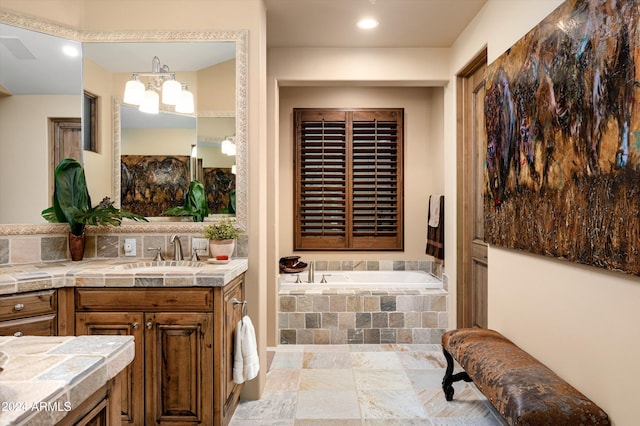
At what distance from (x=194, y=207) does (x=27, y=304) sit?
1068 millimetres

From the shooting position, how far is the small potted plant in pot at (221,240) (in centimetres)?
241

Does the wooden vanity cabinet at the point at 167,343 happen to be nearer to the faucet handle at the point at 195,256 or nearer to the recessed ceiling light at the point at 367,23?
the faucet handle at the point at 195,256

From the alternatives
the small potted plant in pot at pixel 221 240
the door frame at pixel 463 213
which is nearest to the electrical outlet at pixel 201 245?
the small potted plant in pot at pixel 221 240

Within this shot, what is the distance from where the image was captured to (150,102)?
105 inches

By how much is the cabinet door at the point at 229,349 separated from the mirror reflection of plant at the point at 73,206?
955mm

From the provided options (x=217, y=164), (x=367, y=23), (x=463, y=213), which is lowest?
(x=463, y=213)

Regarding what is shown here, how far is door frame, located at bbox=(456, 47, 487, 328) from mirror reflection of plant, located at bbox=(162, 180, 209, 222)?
6.87 feet

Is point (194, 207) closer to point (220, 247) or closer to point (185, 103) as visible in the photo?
point (220, 247)

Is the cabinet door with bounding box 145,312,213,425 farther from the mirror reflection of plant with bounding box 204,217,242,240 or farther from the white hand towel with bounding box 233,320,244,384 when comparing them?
the mirror reflection of plant with bounding box 204,217,242,240

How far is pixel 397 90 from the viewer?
4.51m

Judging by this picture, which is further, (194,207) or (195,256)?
(194,207)

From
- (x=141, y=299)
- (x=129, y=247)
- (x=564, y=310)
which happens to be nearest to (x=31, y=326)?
(x=141, y=299)

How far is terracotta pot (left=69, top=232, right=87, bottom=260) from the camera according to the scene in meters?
2.48

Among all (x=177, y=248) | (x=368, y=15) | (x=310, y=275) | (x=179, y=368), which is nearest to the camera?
(x=179, y=368)
